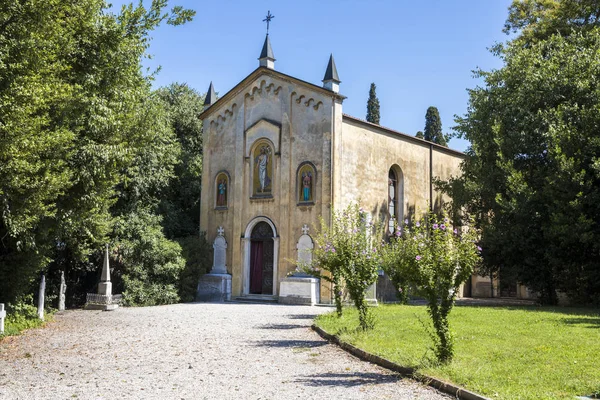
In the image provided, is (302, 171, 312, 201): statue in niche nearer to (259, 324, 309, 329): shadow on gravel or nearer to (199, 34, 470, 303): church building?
(199, 34, 470, 303): church building

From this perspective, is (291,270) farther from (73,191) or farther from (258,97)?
(73,191)

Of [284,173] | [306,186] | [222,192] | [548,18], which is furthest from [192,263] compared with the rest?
[548,18]

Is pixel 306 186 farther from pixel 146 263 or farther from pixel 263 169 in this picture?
pixel 146 263

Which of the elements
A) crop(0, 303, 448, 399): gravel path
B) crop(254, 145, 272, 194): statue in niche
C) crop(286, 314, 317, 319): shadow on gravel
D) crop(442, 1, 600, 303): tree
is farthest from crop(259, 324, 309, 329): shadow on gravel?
crop(254, 145, 272, 194): statue in niche

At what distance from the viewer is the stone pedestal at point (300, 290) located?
75.5ft

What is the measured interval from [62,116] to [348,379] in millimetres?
8859

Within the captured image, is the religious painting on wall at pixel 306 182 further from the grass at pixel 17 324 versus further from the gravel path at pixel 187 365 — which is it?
the grass at pixel 17 324

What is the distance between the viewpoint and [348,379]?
8281mm

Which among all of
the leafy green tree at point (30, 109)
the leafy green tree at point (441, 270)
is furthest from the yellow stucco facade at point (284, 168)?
the leafy green tree at point (441, 270)

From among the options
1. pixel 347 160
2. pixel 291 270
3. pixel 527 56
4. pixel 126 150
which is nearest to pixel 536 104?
pixel 527 56

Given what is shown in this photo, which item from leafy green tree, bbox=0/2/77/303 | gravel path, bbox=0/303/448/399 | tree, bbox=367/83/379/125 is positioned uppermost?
tree, bbox=367/83/379/125

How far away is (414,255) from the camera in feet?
29.3

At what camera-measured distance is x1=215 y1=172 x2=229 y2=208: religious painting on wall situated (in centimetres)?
2753

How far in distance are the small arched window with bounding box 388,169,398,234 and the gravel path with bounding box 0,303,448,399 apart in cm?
1180
